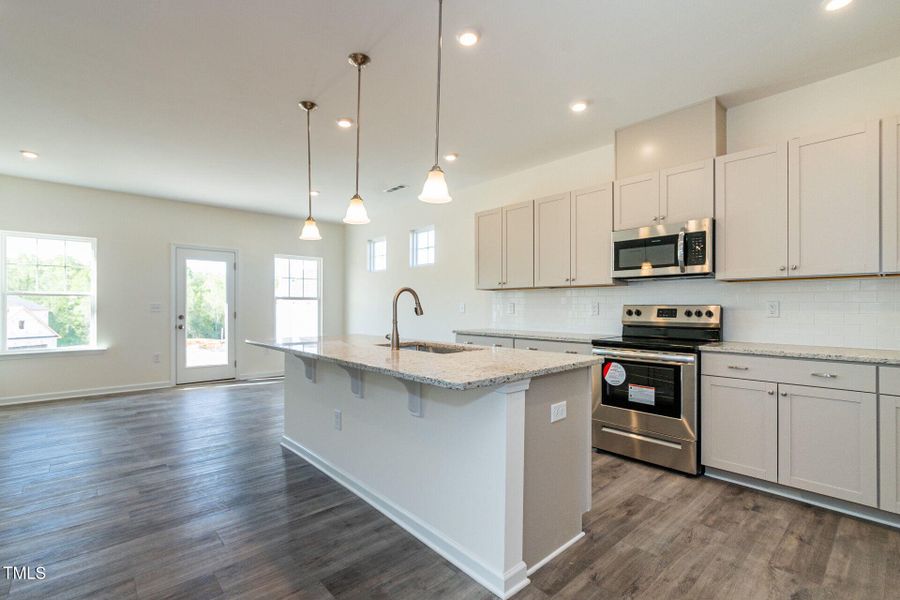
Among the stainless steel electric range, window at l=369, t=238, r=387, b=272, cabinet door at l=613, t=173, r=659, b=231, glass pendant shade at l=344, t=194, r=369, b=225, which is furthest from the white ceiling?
window at l=369, t=238, r=387, b=272

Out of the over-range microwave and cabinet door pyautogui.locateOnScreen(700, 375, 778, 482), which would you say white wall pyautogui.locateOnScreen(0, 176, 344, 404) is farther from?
cabinet door pyautogui.locateOnScreen(700, 375, 778, 482)

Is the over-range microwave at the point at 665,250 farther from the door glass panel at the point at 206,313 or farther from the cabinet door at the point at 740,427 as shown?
the door glass panel at the point at 206,313

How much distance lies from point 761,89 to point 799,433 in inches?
88.4

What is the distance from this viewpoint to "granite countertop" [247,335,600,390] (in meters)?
1.56

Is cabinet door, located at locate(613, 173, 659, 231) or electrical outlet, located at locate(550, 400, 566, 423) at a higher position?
cabinet door, located at locate(613, 173, 659, 231)

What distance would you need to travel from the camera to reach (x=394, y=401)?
2330 mm

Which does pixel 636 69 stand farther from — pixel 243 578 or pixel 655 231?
pixel 243 578

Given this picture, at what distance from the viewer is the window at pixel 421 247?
5.84m

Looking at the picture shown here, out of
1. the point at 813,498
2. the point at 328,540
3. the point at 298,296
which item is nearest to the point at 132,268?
the point at 298,296

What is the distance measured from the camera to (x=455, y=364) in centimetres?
186

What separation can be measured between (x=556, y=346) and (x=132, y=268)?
218 inches

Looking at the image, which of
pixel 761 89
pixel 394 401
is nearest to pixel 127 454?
pixel 394 401

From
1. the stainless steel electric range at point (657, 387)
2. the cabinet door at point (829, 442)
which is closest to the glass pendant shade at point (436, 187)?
the stainless steel electric range at point (657, 387)

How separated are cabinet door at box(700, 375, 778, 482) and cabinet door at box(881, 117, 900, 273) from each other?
0.91m
